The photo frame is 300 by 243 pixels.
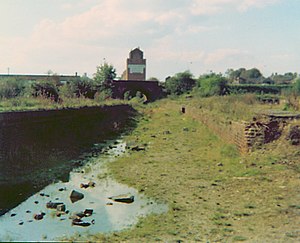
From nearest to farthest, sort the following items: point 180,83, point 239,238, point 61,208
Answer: point 239,238
point 61,208
point 180,83

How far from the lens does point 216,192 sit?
26.6ft

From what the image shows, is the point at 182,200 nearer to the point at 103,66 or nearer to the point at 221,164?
the point at 221,164

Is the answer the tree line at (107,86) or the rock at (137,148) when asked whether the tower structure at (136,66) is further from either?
the rock at (137,148)

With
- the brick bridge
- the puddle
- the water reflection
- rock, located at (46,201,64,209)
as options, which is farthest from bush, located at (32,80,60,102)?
the brick bridge

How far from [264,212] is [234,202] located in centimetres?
74

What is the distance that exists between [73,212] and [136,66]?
195 feet

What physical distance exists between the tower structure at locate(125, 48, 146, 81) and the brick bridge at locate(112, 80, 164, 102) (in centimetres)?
1374

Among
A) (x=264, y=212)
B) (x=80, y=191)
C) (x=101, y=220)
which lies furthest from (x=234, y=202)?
(x=80, y=191)

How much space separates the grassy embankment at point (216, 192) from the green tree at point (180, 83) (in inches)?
1478

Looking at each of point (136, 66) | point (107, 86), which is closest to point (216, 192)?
point (107, 86)

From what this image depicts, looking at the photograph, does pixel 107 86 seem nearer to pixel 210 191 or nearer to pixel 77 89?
pixel 77 89

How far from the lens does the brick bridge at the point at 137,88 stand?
157ft

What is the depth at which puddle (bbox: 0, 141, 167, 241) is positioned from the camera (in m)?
5.96

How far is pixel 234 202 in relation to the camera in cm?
730
